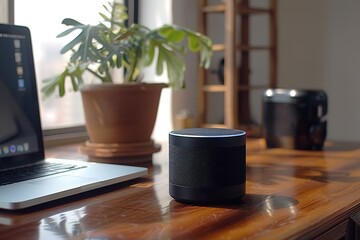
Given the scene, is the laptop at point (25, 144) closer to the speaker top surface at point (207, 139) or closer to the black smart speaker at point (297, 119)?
the speaker top surface at point (207, 139)

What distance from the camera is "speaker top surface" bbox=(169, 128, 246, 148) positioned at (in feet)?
3.14

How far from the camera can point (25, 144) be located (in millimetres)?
1257

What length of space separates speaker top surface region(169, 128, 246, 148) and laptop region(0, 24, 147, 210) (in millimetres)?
200

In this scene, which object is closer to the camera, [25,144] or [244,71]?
[25,144]

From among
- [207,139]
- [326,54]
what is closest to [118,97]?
[207,139]

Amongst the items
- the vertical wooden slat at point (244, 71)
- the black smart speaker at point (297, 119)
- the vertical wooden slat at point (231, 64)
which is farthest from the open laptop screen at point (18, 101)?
the vertical wooden slat at point (244, 71)

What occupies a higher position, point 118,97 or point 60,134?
point 118,97

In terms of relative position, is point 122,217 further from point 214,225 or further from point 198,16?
point 198,16

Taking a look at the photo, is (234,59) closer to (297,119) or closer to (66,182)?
(297,119)

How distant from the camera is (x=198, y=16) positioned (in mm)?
2117

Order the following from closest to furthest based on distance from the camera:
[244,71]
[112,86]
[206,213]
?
[206,213] < [112,86] < [244,71]

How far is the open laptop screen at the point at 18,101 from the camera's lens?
122 cm

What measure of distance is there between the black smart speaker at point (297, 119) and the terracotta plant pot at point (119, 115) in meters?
0.43

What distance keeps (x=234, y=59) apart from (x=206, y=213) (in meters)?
1.17
